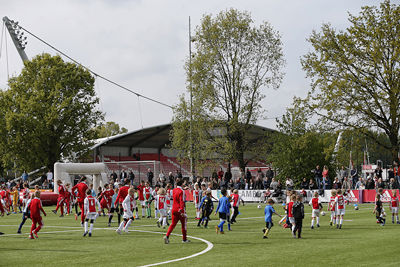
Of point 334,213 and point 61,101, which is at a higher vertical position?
point 61,101

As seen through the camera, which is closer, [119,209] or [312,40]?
[119,209]

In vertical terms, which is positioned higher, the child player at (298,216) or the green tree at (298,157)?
the green tree at (298,157)

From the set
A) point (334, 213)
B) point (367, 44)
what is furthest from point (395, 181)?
point (334, 213)

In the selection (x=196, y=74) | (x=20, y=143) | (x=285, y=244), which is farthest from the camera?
(x=20, y=143)

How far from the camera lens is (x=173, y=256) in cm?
1502

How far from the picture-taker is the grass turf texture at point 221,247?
1405cm

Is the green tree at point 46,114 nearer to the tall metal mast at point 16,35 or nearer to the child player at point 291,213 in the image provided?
the tall metal mast at point 16,35

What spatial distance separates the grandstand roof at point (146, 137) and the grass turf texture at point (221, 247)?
154 feet

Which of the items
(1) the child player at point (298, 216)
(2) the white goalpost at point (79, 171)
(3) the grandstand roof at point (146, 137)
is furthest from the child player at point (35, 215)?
(3) the grandstand roof at point (146, 137)

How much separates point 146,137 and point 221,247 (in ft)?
202

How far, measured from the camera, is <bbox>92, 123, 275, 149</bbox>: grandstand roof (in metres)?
71.2

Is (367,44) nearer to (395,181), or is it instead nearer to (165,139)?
(395,181)

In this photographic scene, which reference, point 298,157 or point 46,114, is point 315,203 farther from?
point 46,114

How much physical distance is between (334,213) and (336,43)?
20.9 metres
